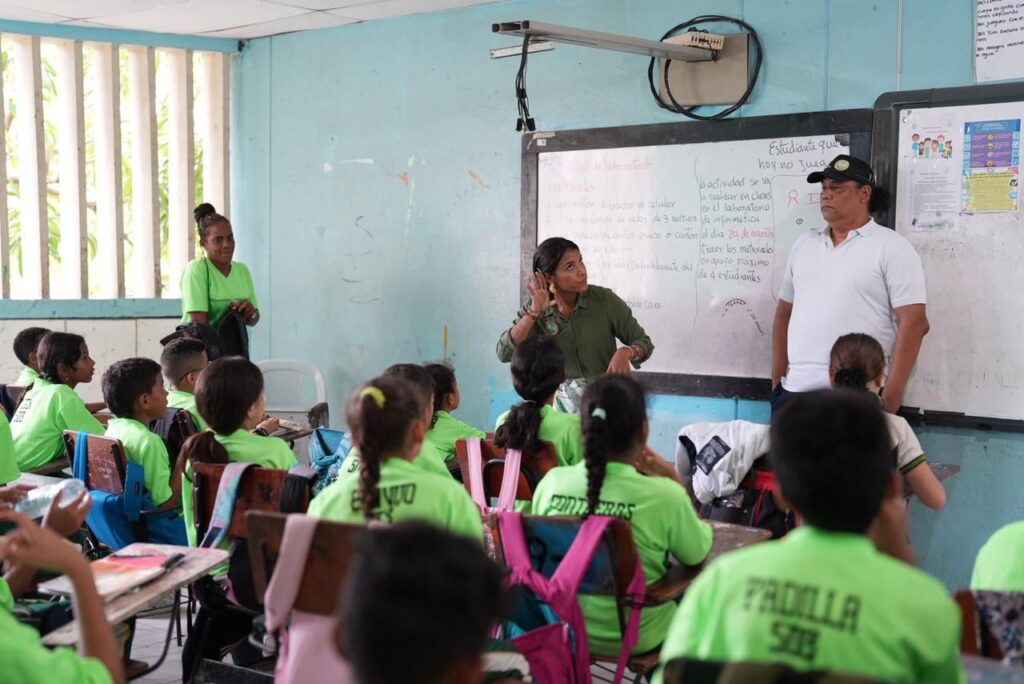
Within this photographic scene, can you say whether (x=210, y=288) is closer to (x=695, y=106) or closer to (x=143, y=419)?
(x=143, y=419)

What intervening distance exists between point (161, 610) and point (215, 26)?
348 cm

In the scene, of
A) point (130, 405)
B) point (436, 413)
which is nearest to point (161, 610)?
point (130, 405)

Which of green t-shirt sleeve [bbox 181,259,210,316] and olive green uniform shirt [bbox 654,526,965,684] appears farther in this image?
green t-shirt sleeve [bbox 181,259,210,316]

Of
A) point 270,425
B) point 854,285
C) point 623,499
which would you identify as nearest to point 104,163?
point 270,425

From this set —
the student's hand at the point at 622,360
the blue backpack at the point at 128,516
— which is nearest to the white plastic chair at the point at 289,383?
the student's hand at the point at 622,360

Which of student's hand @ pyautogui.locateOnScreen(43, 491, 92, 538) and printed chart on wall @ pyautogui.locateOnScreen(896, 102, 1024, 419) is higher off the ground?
printed chart on wall @ pyautogui.locateOnScreen(896, 102, 1024, 419)

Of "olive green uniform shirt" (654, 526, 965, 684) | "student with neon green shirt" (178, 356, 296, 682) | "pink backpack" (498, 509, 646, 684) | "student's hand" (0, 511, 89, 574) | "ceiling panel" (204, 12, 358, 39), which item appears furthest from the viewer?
"ceiling panel" (204, 12, 358, 39)

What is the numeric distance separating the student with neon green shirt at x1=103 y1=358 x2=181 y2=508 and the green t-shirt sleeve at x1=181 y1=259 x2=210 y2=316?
6.51ft

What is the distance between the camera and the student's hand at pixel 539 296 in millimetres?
4367

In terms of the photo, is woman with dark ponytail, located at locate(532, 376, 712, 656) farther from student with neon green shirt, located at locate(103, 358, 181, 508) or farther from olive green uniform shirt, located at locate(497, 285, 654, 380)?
olive green uniform shirt, located at locate(497, 285, 654, 380)

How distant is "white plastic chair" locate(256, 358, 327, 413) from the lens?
614 centimetres

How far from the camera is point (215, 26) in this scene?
20.5 feet

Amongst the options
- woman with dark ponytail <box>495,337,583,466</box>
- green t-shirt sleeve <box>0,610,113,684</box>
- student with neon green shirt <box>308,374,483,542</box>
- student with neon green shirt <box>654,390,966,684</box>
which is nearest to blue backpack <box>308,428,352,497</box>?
woman with dark ponytail <box>495,337,583,466</box>

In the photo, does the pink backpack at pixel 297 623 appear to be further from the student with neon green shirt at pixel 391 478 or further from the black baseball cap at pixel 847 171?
the black baseball cap at pixel 847 171
